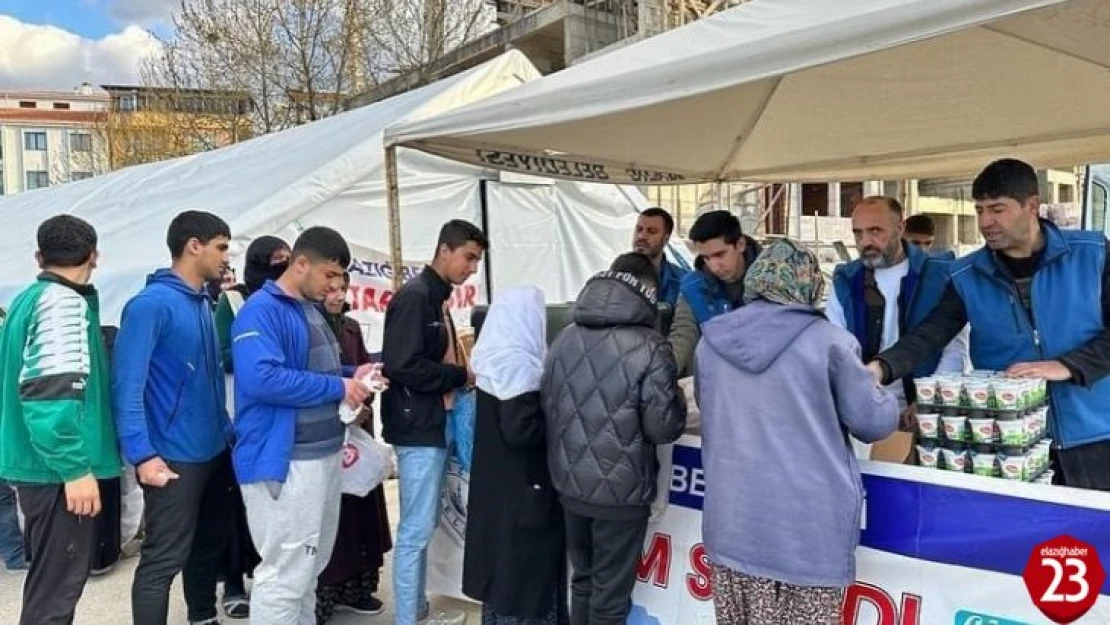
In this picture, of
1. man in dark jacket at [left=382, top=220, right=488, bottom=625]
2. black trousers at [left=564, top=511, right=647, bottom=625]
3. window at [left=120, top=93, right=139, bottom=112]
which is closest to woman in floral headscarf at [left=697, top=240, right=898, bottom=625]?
black trousers at [left=564, top=511, right=647, bottom=625]

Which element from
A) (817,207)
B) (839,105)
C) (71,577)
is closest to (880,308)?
(839,105)

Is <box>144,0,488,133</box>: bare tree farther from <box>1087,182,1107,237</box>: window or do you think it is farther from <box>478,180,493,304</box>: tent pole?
<box>1087,182,1107,237</box>: window

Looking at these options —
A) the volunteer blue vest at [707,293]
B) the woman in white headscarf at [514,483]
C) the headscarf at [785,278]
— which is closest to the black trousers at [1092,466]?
the headscarf at [785,278]

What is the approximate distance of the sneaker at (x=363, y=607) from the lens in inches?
156

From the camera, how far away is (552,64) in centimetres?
2253

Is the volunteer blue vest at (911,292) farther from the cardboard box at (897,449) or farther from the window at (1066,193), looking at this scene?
the window at (1066,193)

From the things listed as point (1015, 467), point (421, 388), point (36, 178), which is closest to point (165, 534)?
point (421, 388)

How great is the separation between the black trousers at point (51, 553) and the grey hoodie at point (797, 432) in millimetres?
2273

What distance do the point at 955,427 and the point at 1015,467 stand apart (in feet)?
0.59

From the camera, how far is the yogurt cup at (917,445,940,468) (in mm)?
2365

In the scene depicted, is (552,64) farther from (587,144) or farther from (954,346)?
(954,346)

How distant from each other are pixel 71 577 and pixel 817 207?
27.8 meters

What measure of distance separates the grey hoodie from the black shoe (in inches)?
91.9

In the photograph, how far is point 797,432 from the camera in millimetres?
2139
